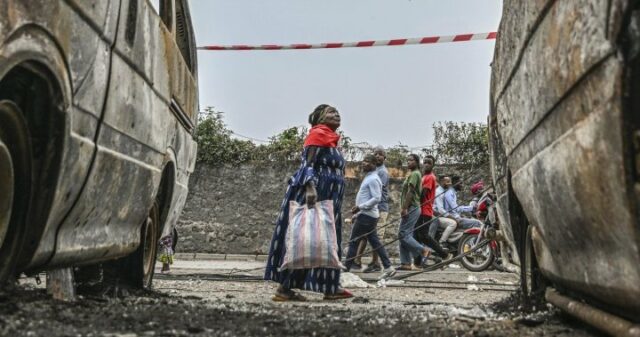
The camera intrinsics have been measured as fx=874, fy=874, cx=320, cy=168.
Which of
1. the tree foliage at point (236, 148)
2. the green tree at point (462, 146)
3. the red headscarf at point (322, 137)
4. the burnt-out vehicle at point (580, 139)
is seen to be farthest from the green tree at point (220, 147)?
the burnt-out vehicle at point (580, 139)

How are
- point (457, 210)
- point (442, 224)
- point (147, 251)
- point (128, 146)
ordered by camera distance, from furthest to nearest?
point (457, 210)
point (442, 224)
point (147, 251)
point (128, 146)

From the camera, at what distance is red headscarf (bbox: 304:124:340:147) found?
7.24 meters

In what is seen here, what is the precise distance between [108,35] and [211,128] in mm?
14114

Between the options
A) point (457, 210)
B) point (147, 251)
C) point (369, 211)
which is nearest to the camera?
point (147, 251)

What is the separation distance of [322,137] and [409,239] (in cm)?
487

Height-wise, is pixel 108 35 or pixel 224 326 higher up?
pixel 108 35

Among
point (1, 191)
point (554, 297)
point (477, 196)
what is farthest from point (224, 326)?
point (477, 196)

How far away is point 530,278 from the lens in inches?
208

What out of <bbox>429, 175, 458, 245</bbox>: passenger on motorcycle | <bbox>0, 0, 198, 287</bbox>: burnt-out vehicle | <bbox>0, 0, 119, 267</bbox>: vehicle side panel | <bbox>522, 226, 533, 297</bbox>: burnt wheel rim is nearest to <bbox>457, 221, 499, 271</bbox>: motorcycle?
<bbox>429, 175, 458, 245</bbox>: passenger on motorcycle

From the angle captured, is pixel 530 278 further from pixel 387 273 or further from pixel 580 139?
pixel 387 273

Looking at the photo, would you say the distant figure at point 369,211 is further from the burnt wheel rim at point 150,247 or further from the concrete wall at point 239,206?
Result: the concrete wall at point 239,206

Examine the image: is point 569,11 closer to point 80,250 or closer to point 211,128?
point 80,250

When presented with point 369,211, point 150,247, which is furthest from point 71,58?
point 369,211

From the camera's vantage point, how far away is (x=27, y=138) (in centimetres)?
338
